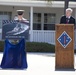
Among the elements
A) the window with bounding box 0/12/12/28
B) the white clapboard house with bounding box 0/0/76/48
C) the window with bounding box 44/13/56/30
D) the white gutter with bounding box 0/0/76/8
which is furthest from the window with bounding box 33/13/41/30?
the white gutter with bounding box 0/0/76/8

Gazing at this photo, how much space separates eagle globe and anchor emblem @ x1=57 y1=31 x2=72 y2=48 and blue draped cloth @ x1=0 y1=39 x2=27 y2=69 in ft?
4.50

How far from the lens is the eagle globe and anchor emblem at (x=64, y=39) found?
1166cm

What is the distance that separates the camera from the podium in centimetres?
1165

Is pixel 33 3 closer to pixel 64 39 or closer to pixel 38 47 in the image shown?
pixel 38 47

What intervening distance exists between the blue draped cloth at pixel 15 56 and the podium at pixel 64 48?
4.12 ft

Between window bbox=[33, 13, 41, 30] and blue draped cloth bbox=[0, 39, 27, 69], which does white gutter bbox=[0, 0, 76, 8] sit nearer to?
window bbox=[33, 13, 41, 30]

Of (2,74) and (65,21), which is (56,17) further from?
(2,74)

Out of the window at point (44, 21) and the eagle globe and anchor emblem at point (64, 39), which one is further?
the window at point (44, 21)

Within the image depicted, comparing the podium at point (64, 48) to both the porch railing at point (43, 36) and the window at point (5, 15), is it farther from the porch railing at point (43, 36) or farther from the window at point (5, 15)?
the window at point (5, 15)

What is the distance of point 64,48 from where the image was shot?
38.3ft

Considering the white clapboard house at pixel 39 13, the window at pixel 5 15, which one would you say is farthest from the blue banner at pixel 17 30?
the window at pixel 5 15

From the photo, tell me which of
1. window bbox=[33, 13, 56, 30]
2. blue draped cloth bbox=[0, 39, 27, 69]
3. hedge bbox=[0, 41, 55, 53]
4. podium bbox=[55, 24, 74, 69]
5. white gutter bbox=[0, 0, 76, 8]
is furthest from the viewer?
window bbox=[33, 13, 56, 30]

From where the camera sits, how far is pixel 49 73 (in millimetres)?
10859

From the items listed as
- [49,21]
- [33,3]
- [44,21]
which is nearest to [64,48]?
[33,3]
